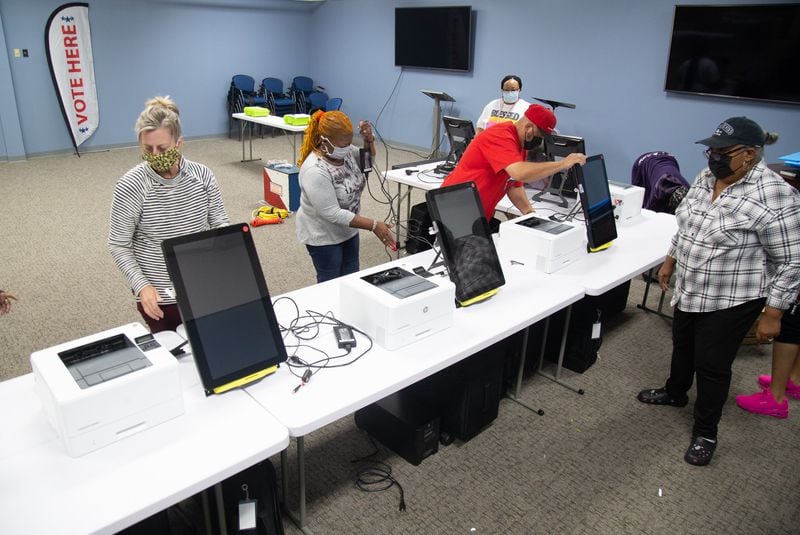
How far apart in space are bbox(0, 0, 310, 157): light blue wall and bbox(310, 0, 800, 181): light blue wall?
6.81ft

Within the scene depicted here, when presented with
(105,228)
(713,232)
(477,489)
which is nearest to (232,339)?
(477,489)

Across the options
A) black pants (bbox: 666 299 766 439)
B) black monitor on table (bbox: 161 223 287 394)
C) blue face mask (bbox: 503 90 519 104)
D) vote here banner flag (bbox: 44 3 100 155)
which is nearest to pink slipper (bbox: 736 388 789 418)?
black pants (bbox: 666 299 766 439)

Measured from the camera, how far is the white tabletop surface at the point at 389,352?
1.79 meters

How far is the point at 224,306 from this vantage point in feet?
6.00

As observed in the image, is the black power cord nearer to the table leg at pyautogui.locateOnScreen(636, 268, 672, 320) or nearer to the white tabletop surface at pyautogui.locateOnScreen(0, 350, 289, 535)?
the white tabletop surface at pyautogui.locateOnScreen(0, 350, 289, 535)

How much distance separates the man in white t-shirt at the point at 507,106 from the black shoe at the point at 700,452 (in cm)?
434

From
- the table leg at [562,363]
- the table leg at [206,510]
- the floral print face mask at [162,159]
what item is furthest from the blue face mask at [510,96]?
the table leg at [206,510]

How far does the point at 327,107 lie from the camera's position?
10.1 m

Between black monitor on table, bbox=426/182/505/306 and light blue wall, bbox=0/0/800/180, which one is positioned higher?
light blue wall, bbox=0/0/800/180

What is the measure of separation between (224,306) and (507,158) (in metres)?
1.56

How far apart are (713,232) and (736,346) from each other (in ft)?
1.65

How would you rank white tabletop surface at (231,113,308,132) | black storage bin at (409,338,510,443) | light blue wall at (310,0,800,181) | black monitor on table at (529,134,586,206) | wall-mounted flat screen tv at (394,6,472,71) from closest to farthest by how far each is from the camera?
1. black storage bin at (409,338,510,443)
2. black monitor on table at (529,134,586,206)
3. light blue wall at (310,0,800,181)
4. white tabletop surface at (231,113,308,132)
5. wall-mounted flat screen tv at (394,6,472,71)

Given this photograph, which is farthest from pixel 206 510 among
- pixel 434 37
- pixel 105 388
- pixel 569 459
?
pixel 434 37

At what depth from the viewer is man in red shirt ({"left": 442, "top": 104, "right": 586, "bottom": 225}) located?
272cm
